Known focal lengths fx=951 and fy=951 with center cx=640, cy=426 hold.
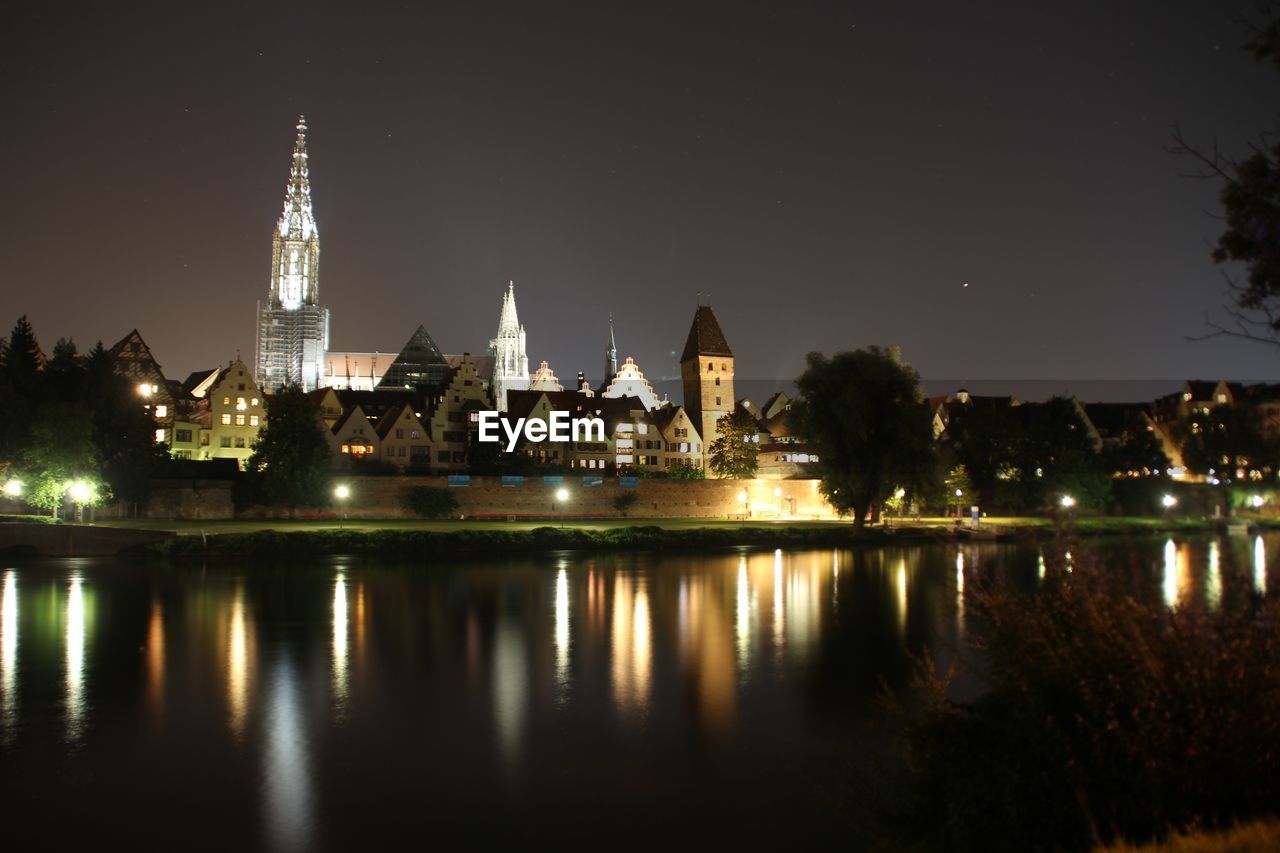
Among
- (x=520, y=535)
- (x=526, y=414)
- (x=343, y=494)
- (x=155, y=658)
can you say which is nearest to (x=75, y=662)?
(x=155, y=658)

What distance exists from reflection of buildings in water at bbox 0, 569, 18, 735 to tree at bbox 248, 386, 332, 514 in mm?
19077

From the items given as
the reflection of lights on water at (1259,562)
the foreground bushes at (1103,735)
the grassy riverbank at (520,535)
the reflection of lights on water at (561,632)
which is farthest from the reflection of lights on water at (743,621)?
the reflection of lights on water at (1259,562)

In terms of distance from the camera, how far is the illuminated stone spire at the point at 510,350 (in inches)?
5157

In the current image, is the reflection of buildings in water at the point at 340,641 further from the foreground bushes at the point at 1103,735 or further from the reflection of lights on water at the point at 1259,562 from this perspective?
the reflection of lights on water at the point at 1259,562

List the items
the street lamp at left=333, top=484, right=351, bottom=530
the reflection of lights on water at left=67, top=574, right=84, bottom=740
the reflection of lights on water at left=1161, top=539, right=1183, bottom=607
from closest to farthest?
1. the reflection of lights on water at left=67, top=574, right=84, bottom=740
2. the reflection of lights on water at left=1161, top=539, right=1183, bottom=607
3. the street lamp at left=333, top=484, right=351, bottom=530

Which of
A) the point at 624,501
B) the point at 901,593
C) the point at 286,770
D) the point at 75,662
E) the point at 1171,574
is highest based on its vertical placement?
the point at 624,501

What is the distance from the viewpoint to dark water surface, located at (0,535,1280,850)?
31.8 ft

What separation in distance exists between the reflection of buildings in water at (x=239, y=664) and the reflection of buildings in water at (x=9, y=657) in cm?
288

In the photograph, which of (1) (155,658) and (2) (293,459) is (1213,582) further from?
(2) (293,459)

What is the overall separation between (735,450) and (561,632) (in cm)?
4698

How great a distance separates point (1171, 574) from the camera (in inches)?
1313

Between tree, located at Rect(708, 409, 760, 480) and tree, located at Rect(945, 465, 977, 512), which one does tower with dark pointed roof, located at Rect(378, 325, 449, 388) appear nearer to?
tree, located at Rect(708, 409, 760, 480)

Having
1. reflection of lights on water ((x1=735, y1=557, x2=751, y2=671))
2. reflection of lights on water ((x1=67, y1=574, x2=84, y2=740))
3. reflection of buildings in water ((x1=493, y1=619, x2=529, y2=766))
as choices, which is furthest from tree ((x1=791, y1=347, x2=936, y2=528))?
reflection of lights on water ((x1=67, y1=574, x2=84, y2=740))

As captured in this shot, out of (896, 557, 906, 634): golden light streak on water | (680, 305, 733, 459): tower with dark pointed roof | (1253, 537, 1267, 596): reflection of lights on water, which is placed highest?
(680, 305, 733, 459): tower with dark pointed roof
